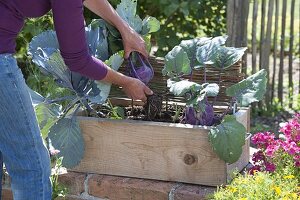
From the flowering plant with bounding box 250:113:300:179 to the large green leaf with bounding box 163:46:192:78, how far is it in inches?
17.1

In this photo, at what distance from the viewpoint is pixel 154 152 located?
9.34ft

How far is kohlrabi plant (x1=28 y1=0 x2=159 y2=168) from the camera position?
9.39 feet

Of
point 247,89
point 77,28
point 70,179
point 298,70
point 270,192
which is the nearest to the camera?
point 77,28

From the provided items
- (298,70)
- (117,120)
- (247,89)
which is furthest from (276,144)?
(298,70)

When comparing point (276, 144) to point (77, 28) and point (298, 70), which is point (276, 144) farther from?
point (298, 70)

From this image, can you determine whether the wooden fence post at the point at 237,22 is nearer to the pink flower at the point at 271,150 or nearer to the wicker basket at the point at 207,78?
the wicker basket at the point at 207,78

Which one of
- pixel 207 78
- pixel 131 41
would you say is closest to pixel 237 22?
pixel 207 78

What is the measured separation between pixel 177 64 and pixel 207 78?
0.85 ft

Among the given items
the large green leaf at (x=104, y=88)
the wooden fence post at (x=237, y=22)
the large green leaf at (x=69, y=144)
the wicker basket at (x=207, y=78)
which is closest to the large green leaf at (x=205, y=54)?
the wicker basket at (x=207, y=78)

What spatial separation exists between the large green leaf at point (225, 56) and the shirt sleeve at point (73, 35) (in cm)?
70

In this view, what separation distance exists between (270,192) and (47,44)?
4.01 ft

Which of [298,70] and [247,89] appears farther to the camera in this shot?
[298,70]

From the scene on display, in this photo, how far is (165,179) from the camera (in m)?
2.87

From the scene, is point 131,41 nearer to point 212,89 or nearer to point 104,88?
point 104,88
